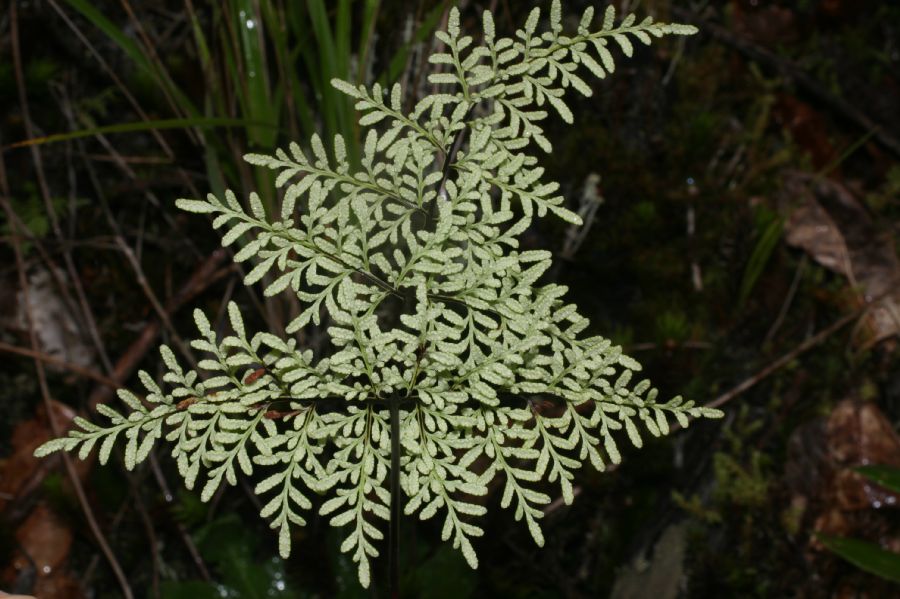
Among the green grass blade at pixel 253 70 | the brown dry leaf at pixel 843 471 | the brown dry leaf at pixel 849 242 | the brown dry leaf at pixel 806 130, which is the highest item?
the green grass blade at pixel 253 70

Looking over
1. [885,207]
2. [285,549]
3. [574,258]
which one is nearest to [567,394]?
[285,549]

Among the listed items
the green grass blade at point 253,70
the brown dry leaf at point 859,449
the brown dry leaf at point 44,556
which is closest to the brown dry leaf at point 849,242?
the brown dry leaf at point 859,449

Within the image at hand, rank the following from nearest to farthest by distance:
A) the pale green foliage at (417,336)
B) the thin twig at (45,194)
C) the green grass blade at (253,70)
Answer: the pale green foliage at (417,336) < the green grass blade at (253,70) < the thin twig at (45,194)

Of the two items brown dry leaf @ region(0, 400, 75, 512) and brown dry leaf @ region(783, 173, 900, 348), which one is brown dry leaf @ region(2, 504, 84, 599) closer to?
brown dry leaf @ region(0, 400, 75, 512)

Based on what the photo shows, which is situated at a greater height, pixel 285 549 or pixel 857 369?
pixel 285 549

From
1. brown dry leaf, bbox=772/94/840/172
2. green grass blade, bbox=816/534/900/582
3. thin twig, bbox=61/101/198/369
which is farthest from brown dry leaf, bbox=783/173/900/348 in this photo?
thin twig, bbox=61/101/198/369

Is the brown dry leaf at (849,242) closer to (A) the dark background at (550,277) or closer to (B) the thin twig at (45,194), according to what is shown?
(A) the dark background at (550,277)

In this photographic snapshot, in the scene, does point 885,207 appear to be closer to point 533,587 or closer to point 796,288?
point 796,288
